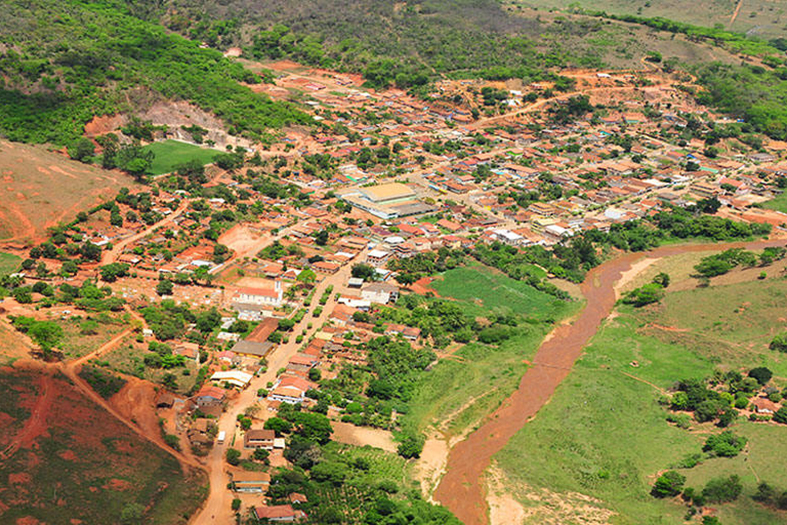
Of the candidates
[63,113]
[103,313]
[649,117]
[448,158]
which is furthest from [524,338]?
[649,117]

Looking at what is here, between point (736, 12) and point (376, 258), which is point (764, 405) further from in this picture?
point (736, 12)

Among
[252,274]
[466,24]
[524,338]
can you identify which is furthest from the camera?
[466,24]

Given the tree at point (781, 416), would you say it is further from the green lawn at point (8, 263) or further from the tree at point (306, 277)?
the green lawn at point (8, 263)

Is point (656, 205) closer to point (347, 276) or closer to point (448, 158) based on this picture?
point (448, 158)

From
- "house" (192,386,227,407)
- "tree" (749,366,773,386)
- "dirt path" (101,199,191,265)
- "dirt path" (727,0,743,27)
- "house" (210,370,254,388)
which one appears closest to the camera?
"house" (192,386,227,407)

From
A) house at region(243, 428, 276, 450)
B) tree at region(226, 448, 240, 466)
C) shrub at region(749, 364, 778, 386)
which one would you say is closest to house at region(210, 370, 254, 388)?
house at region(243, 428, 276, 450)

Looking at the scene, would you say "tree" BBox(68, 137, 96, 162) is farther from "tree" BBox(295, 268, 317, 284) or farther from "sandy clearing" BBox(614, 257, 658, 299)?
"sandy clearing" BBox(614, 257, 658, 299)

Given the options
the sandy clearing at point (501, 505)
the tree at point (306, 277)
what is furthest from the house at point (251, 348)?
the sandy clearing at point (501, 505)
